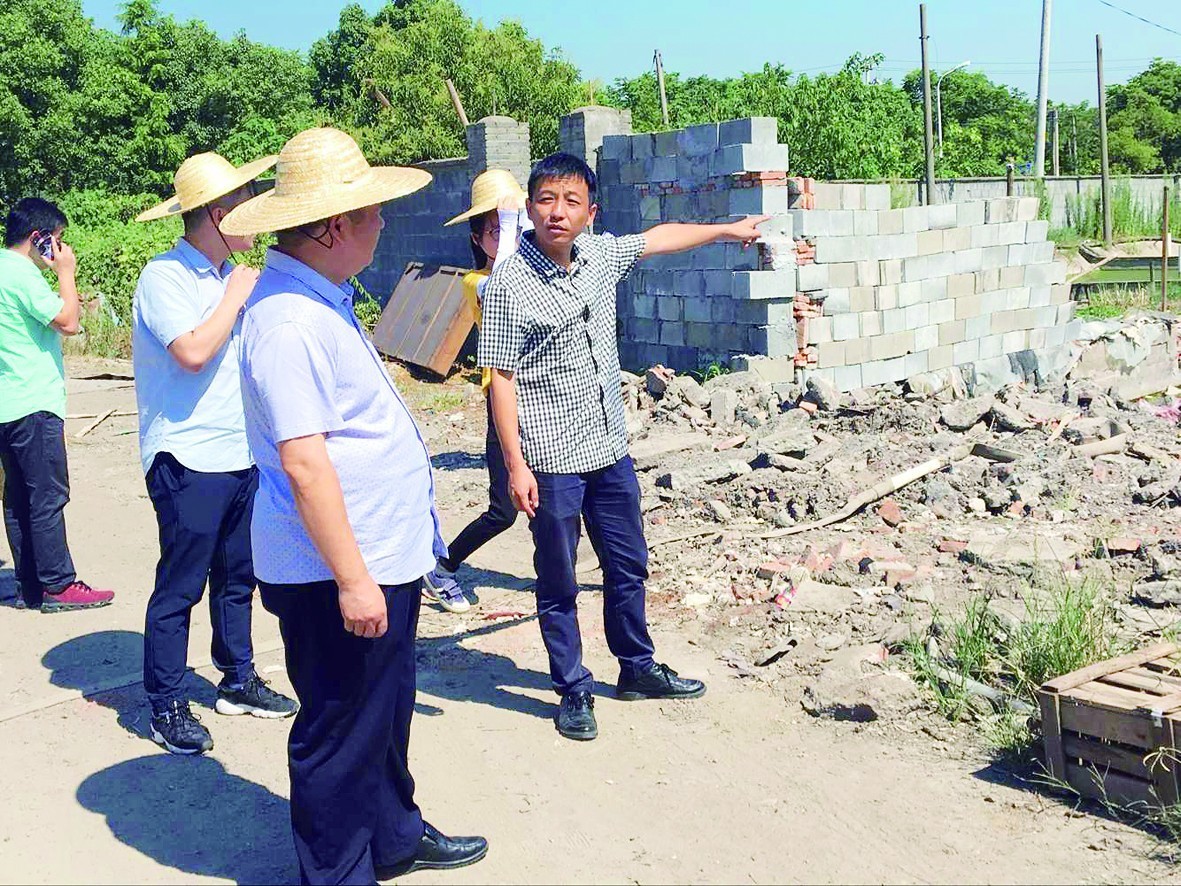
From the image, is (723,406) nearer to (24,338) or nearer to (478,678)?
(478,678)

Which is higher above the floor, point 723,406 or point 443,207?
point 443,207

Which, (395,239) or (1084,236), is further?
(1084,236)

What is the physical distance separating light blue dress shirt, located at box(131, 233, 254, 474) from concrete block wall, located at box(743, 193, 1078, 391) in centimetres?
639

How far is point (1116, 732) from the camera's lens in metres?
3.50

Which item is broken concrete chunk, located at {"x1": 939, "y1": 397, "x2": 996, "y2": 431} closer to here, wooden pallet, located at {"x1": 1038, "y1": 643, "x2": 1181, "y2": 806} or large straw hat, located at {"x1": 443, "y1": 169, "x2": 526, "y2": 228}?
large straw hat, located at {"x1": 443, "y1": 169, "x2": 526, "y2": 228}

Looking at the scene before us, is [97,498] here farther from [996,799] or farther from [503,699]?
[996,799]

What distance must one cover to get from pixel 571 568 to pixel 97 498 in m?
5.23

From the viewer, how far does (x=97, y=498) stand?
8.38m

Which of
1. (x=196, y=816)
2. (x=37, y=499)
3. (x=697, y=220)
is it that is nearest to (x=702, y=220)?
(x=697, y=220)

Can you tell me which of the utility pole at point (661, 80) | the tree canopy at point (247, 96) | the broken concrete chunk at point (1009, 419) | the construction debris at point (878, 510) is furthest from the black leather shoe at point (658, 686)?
the utility pole at point (661, 80)

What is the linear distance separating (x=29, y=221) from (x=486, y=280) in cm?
211

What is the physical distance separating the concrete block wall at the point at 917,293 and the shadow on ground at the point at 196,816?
22.3 ft

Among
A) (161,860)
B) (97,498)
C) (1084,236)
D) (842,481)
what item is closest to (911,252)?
(842,481)

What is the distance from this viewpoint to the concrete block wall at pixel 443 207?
13.2m
